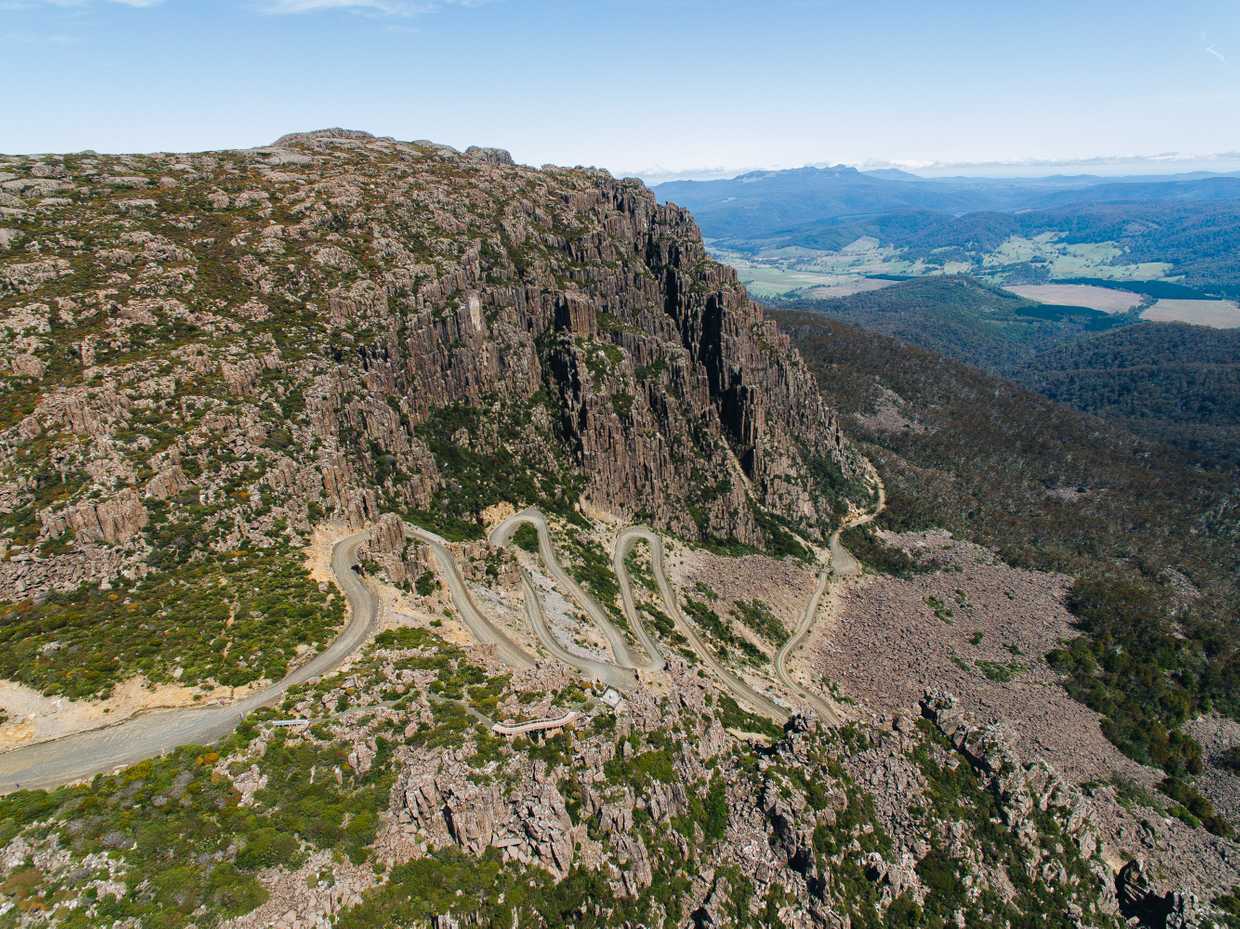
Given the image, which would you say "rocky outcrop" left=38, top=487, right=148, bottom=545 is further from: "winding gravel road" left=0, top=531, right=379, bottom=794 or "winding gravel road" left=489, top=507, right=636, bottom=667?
"winding gravel road" left=489, top=507, right=636, bottom=667

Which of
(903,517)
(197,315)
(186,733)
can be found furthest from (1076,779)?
(197,315)

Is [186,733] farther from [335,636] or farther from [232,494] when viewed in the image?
[232,494]

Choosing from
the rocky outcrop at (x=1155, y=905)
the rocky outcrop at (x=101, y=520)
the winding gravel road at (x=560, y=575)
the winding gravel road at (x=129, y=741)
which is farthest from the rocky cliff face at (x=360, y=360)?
the rocky outcrop at (x=1155, y=905)

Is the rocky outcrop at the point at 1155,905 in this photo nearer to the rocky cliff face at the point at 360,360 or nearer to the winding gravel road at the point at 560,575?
the winding gravel road at the point at 560,575

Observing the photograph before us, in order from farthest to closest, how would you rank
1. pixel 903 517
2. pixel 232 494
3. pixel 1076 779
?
pixel 903 517 → pixel 1076 779 → pixel 232 494

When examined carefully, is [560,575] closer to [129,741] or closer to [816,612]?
[816,612]

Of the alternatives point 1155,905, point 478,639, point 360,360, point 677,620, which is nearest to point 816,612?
point 677,620
